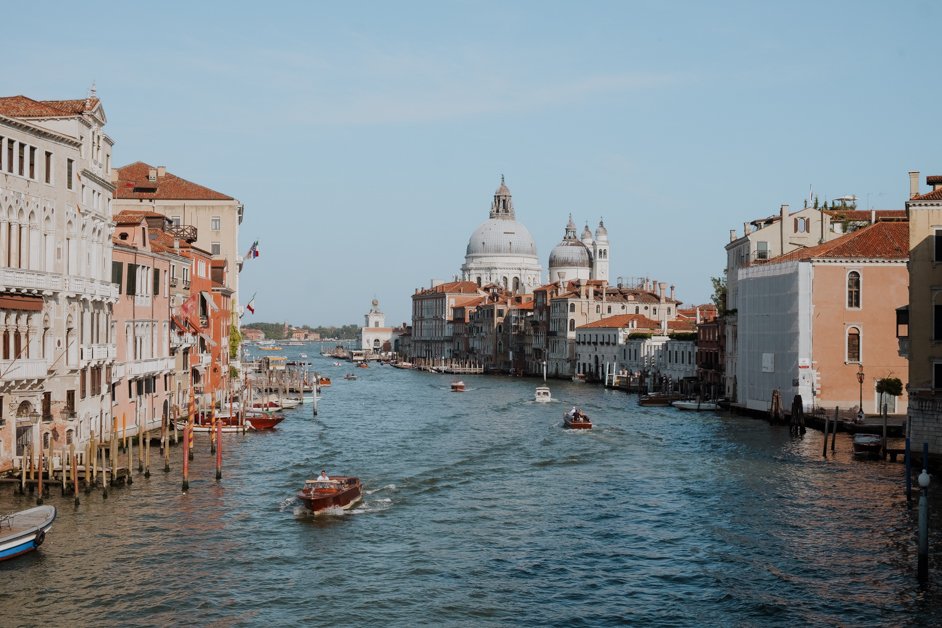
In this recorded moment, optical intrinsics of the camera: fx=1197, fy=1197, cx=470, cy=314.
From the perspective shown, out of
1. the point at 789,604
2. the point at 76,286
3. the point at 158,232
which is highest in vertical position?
the point at 158,232

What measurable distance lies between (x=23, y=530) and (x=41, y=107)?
12.6 meters

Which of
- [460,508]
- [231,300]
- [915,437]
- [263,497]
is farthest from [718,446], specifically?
[231,300]

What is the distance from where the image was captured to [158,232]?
45.9m

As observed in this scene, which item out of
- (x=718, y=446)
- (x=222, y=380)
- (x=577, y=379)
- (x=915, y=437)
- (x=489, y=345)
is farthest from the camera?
(x=489, y=345)

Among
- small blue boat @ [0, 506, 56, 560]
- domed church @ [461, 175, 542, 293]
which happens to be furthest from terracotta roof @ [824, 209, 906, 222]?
domed church @ [461, 175, 542, 293]

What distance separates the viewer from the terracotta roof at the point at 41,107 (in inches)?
1123

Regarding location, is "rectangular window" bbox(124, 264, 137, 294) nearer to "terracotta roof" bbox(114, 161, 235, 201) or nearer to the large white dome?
"terracotta roof" bbox(114, 161, 235, 201)

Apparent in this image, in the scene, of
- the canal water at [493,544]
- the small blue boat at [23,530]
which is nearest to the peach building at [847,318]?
the canal water at [493,544]

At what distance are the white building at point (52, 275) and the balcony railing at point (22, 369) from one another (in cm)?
2

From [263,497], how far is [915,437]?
56.2ft

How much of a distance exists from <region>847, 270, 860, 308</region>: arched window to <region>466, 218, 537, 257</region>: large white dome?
12111cm

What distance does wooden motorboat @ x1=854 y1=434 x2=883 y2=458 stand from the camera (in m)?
34.5

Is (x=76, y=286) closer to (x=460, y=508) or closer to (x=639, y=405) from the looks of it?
(x=460, y=508)

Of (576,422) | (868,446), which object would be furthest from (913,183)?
(576,422)
